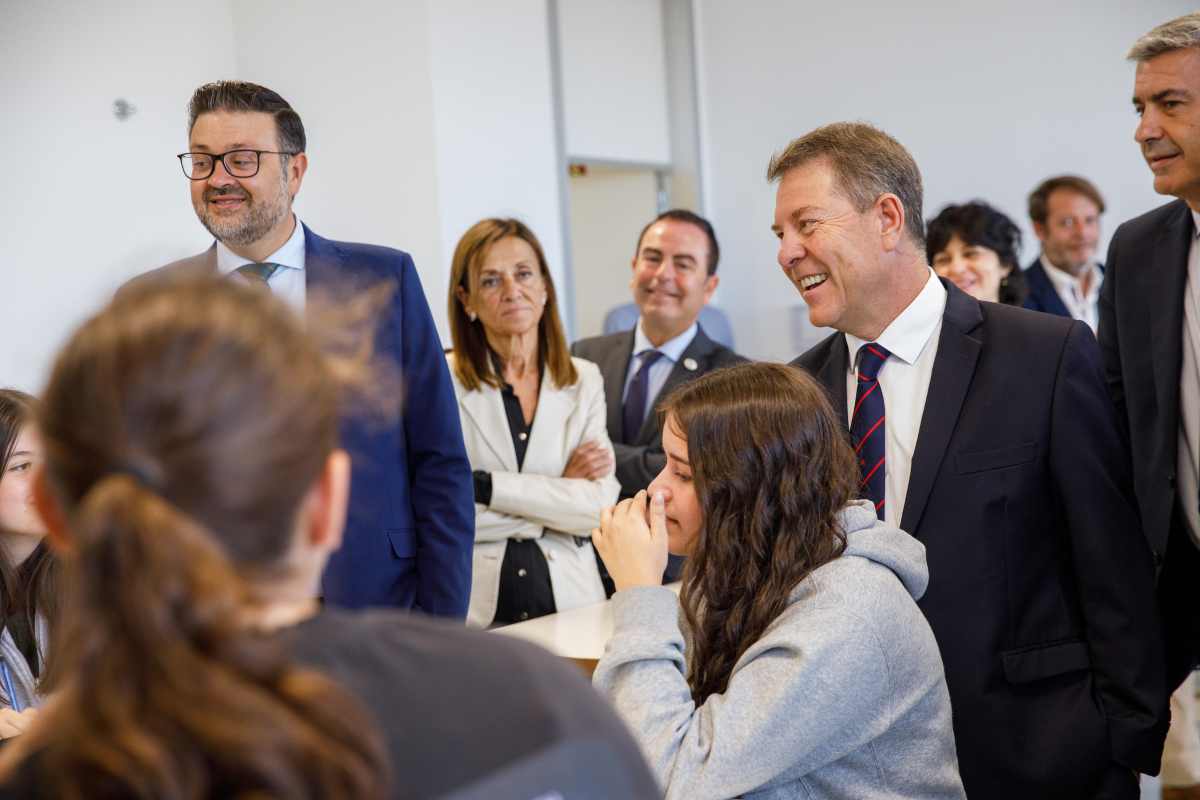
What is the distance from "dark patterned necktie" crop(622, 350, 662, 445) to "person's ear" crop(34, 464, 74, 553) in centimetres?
293

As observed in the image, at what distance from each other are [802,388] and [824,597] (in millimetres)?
315

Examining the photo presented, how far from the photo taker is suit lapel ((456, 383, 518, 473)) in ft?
10.7

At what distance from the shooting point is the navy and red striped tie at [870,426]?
2090 mm

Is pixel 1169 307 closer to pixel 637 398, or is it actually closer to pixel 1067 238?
pixel 637 398

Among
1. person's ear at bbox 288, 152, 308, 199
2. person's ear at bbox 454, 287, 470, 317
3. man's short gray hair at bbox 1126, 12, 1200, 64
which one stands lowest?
person's ear at bbox 454, 287, 470, 317

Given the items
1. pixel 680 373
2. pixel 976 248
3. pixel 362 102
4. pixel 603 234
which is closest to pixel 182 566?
pixel 680 373

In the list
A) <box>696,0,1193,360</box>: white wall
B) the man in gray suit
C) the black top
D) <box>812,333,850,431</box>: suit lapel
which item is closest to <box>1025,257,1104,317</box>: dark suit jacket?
<box>696,0,1193,360</box>: white wall

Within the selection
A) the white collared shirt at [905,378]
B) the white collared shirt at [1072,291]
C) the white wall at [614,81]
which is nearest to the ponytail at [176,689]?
the white collared shirt at [905,378]

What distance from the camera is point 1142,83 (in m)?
2.35

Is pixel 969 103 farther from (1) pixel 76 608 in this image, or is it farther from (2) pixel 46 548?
(1) pixel 76 608

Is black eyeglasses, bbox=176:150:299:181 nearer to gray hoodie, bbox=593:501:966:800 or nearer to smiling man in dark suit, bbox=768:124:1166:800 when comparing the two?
gray hoodie, bbox=593:501:966:800

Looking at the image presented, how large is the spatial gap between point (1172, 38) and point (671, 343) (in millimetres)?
1826

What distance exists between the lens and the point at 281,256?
2.38 meters

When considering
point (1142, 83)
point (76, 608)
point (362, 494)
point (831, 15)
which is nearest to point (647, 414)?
point (362, 494)
